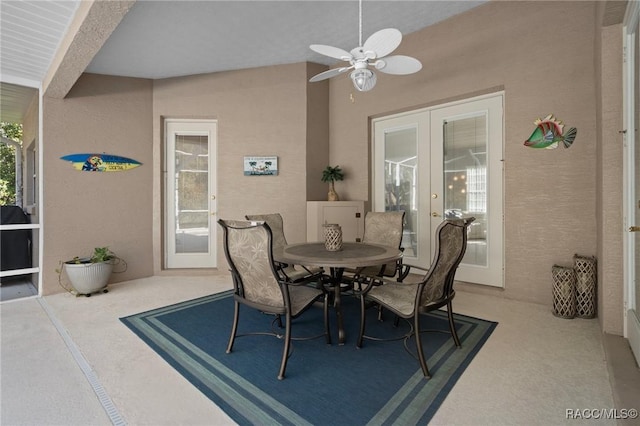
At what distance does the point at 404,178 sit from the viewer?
4.72 meters

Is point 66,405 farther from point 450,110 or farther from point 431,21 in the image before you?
point 431,21

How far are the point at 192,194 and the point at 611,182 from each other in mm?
5066

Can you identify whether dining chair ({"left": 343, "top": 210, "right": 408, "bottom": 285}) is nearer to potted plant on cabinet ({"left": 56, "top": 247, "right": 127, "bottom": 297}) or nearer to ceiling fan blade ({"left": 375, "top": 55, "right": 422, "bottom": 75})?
ceiling fan blade ({"left": 375, "top": 55, "right": 422, "bottom": 75})

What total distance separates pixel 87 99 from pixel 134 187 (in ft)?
4.26

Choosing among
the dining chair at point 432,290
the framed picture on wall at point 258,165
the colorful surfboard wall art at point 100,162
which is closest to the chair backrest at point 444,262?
the dining chair at point 432,290

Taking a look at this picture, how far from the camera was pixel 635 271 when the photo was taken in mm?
2361

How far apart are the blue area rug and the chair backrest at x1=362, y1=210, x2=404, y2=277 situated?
0.74m

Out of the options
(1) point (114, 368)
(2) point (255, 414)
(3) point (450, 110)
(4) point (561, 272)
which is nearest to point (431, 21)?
(3) point (450, 110)

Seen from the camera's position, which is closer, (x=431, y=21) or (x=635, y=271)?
(x=635, y=271)

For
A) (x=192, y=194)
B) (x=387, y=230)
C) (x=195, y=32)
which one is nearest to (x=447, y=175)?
(x=387, y=230)

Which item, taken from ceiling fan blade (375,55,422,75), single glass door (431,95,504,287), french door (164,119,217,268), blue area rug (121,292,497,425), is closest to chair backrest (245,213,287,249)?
blue area rug (121,292,497,425)

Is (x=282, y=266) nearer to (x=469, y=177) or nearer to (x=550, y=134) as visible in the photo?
(x=469, y=177)

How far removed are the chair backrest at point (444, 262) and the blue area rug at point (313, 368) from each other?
1.53ft

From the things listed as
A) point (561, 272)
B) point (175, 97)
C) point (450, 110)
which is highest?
point (175, 97)
